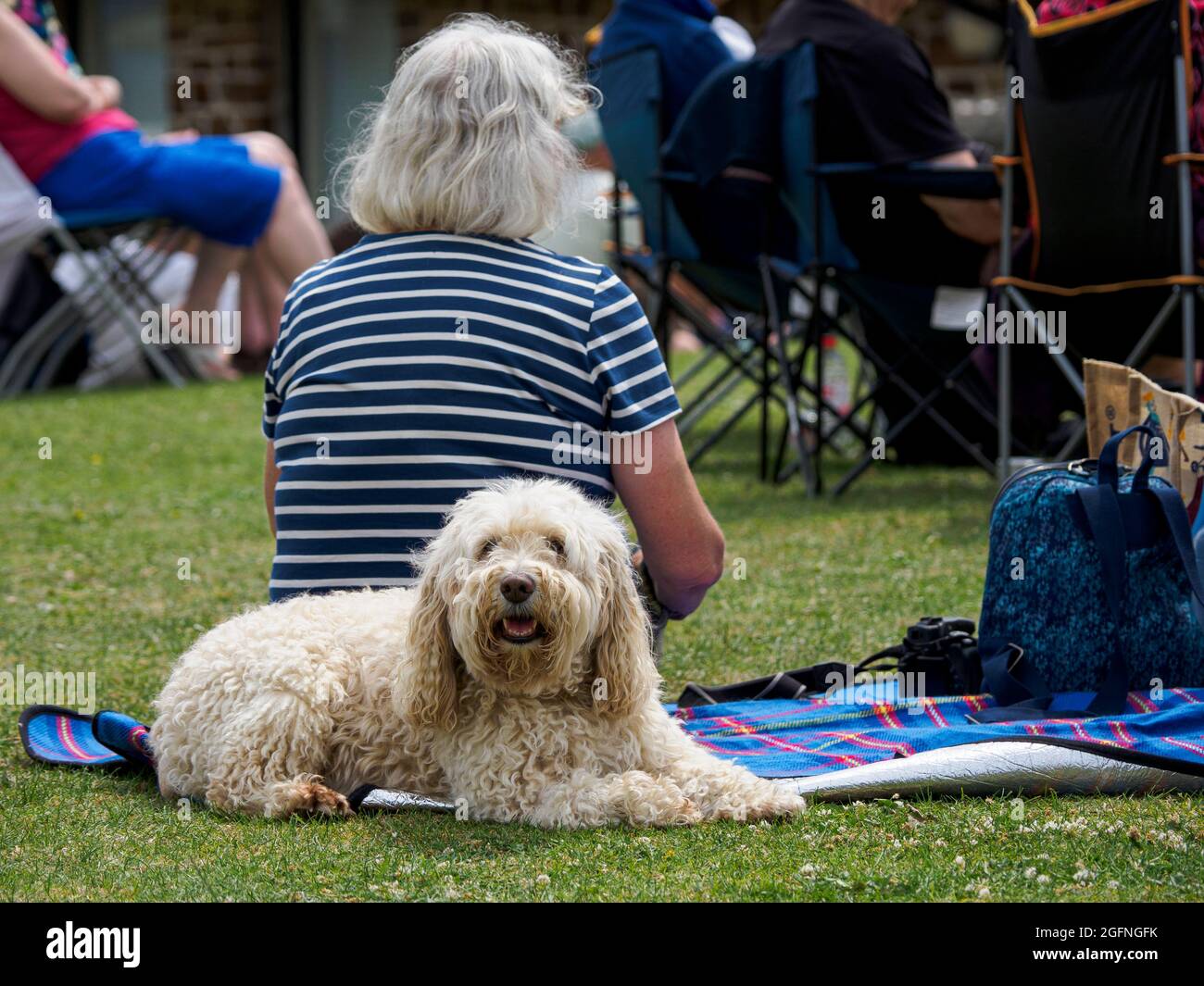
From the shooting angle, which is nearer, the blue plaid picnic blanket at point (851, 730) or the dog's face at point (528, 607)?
the dog's face at point (528, 607)

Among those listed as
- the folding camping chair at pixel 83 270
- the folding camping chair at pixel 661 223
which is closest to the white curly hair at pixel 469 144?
the folding camping chair at pixel 661 223

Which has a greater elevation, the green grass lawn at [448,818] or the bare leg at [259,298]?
the bare leg at [259,298]

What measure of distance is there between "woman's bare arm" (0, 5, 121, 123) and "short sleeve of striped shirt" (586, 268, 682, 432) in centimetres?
678

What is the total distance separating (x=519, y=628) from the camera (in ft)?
9.61

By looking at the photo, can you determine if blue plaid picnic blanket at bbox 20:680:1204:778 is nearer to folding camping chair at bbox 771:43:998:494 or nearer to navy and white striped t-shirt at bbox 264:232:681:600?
navy and white striped t-shirt at bbox 264:232:681:600

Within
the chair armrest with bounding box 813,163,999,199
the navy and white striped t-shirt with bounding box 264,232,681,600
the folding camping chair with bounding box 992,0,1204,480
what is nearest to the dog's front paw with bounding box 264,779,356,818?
the navy and white striped t-shirt with bounding box 264,232,681,600

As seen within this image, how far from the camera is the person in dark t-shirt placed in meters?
6.44

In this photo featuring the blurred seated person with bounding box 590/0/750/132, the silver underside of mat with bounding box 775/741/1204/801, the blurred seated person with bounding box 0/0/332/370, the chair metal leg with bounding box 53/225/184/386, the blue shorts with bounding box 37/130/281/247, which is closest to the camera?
the silver underside of mat with bounding box 775/741/1204/801

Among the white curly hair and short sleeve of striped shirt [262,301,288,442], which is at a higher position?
the white curly hair

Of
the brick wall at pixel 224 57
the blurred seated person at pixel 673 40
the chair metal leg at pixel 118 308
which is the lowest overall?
the chair metal leg at pixel 118 308

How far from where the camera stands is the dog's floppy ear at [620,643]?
3049 millimetres

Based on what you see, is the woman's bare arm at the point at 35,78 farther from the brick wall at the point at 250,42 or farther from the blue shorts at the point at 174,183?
the brick wall at the point at 250,42

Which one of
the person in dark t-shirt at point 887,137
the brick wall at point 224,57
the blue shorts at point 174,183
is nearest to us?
the person in dark t-shirt at point 887,137
